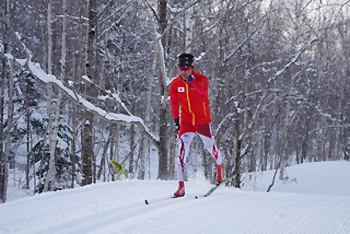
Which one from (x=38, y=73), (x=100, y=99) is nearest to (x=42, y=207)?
(x=38, y=73)

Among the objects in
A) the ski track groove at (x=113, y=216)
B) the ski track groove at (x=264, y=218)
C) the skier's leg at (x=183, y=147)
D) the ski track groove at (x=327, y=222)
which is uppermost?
the skier's leg at (x=183, y=147)

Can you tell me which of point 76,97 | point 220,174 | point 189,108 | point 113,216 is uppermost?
point 76,97

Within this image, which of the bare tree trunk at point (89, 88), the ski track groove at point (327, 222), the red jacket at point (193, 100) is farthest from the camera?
the bare tree trunk at point (89, 88)

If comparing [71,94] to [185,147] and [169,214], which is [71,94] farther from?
[169,214]

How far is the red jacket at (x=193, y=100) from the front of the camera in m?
4.38

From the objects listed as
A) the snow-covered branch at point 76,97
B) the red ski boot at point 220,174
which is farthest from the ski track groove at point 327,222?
the snow-covered branch at point 76,97

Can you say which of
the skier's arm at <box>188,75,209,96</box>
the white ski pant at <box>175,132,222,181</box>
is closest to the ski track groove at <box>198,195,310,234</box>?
the white ski pant at <box>175,132,222,181</box>

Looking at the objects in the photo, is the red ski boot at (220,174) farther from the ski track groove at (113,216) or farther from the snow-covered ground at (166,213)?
the ski track groove at (113,216)

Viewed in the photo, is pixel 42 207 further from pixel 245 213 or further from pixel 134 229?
pixel 245 213

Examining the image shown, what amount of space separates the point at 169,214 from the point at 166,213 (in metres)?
0.05

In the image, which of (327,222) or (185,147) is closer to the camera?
(327,222)

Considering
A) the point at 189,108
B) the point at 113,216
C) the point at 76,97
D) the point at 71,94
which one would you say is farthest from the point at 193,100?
the point at 71,94

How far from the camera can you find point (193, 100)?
4383 millimetres

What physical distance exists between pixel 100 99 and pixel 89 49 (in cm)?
333
